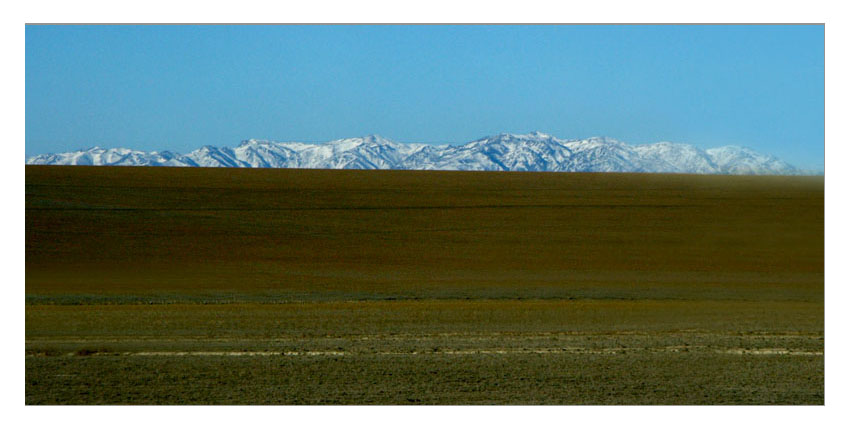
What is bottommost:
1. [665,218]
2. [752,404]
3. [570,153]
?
[752,404]

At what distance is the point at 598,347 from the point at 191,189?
29392 millimetres

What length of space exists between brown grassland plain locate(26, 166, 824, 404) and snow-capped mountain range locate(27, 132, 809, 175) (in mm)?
2311

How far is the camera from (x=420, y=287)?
22.6m

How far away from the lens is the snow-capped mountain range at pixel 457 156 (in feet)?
59.2

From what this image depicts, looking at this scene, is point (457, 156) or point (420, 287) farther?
point (457, 156)

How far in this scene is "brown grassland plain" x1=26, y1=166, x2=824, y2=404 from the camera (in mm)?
9391

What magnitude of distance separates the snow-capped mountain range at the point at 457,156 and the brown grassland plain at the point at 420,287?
231 cm

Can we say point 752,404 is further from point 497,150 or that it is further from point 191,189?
point 191,189

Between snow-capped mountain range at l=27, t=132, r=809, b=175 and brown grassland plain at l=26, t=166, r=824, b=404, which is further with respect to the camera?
snow-capped mountain range at l=27, t=132, r=809, b=175

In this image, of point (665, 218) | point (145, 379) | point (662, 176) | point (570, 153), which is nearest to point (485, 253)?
point (570, 153)

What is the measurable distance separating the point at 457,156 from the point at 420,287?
1122 centimetres

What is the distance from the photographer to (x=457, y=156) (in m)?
32.9

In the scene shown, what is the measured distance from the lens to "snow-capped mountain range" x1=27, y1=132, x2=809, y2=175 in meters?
18.0

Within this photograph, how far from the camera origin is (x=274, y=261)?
28266 millimetres
